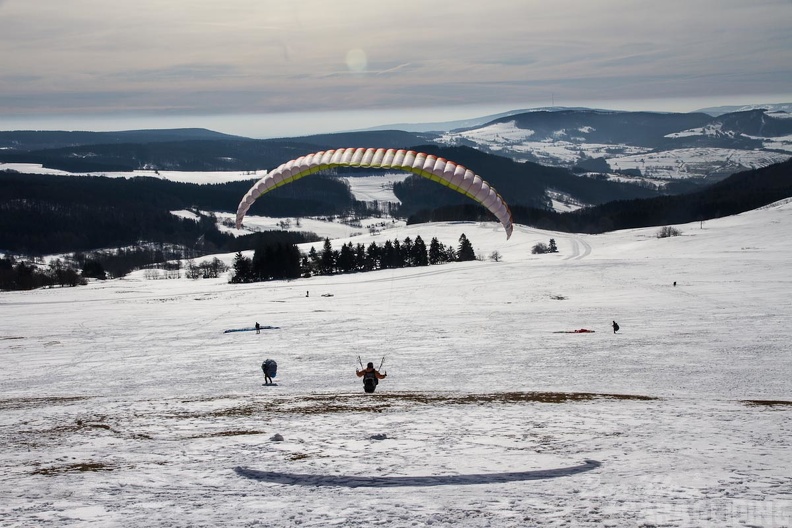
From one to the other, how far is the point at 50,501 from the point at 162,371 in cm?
1910

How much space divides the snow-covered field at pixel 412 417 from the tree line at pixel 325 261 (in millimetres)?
37951

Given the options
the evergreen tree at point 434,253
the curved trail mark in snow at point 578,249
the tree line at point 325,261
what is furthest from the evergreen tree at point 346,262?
the curved trail mark in snow at point 578,249

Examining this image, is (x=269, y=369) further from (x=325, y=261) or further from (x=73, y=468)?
(x=325, y=261)

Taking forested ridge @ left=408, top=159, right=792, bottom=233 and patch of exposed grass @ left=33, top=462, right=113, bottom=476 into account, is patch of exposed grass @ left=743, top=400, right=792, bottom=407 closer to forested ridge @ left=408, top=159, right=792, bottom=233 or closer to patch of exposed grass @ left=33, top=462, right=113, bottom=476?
patch of exposed grass @ left=33, top=462, right=113, bottom=476

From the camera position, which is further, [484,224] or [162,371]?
[484,224]

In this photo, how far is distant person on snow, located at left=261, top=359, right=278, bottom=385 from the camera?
2439 centimetres

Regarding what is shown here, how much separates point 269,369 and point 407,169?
1050 cm

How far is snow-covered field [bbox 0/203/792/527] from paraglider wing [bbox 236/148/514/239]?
6.09 metres

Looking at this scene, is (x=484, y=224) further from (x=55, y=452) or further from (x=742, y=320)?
(x=55, y=452)

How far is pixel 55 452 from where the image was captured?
44.8 feet

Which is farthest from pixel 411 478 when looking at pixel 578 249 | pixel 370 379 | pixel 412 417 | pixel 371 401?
pixel 578 249

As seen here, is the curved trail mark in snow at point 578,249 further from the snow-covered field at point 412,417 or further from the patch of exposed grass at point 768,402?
the patch of exposed grass at point 768,402

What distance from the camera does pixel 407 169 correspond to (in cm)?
1831

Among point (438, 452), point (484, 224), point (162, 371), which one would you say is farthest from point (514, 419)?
point (484, 224)
